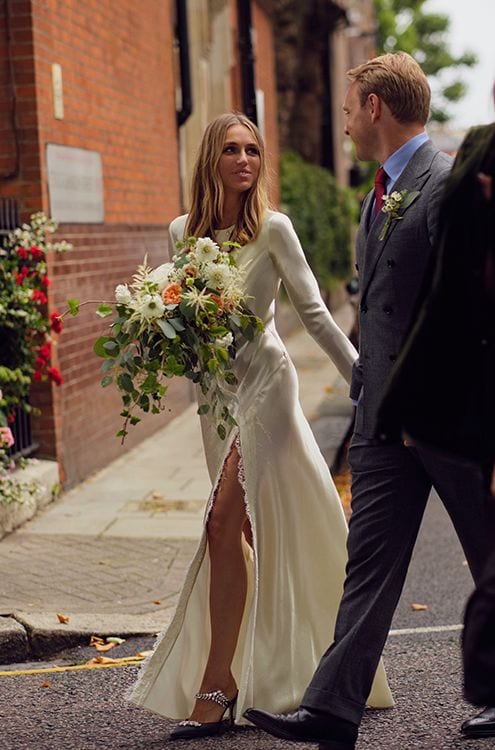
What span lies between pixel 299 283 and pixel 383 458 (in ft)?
2.56

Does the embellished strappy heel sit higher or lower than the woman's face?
lower

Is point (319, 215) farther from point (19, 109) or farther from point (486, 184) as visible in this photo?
point (486, 184)

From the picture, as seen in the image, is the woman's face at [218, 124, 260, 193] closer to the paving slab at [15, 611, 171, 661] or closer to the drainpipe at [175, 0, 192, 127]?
the paving slab at [15, 611, 171, 661]

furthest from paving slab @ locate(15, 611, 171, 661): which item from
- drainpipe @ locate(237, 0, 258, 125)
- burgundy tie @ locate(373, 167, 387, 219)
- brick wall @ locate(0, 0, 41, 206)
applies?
drainpipe @ locate(237, 0, 258, 125)

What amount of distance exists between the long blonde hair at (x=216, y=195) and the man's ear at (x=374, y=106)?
638mm

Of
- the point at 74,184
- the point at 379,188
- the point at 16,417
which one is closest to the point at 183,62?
the point at 74,184

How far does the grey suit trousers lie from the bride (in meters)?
0.49

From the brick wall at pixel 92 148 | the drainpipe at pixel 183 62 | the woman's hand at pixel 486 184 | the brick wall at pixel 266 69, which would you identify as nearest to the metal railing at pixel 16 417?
the brick wall at pixel 92 148

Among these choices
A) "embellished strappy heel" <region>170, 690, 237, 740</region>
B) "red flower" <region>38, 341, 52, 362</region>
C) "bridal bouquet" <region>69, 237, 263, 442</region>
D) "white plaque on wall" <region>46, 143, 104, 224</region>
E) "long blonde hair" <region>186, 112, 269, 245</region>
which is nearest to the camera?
"bridal bouquet" <region>69, 237, 263, 442</region>

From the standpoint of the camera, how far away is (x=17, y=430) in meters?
8.53

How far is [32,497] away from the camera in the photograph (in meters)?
8.22

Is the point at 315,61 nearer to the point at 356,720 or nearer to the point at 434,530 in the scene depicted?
the point at 434,530

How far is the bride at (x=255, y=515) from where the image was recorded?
15.5 feet

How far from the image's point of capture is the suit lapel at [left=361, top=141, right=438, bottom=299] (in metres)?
4.20
